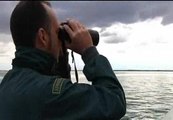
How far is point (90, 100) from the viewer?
5.76 feet

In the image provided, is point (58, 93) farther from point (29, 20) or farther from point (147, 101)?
point (147, 101)

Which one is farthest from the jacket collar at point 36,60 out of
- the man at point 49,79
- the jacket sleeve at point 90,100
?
the jacket sleeve at point 90,100

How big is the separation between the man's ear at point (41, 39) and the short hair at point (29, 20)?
15 mm

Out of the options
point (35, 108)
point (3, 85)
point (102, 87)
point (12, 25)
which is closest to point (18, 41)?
point (12, 25)

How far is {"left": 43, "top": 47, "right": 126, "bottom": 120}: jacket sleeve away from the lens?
5.74ft

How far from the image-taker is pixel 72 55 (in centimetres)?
203

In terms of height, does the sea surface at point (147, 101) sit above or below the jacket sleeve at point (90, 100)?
below

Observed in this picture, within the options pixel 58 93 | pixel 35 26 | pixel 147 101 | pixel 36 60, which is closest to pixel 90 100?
pixel 58 93

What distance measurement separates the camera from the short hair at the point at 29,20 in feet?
6.15

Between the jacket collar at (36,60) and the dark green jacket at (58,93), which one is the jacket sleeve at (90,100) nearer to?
the dark green jacket at (58,93)

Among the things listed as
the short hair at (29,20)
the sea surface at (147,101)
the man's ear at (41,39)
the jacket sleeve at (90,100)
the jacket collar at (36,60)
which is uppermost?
the short hair at (29,20)

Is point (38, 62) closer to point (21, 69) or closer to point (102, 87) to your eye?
point (21, 69)

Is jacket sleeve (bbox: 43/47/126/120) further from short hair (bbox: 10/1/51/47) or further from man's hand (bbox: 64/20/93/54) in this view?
short hair (bbox: 10/1/51/47)

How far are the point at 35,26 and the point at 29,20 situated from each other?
4 cm
